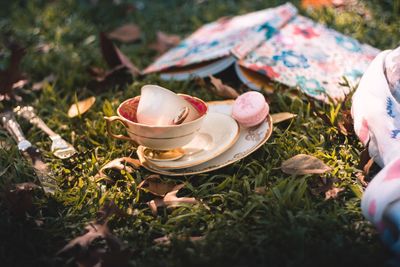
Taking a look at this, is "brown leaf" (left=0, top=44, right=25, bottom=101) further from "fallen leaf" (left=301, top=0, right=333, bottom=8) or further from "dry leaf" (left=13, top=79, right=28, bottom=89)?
"fallen leaf" (left=301, top=0, right=333, bottom=8)

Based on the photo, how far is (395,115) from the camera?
5.15 ft

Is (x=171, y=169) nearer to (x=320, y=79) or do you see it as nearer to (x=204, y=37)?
(x=320, y=79)

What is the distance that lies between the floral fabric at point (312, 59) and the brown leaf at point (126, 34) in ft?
2.86

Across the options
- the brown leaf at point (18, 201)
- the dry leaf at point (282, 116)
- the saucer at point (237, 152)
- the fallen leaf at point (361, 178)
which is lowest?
the fallen leaf at point (361, 178)

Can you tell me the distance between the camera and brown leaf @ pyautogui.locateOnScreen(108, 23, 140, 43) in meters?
2.84

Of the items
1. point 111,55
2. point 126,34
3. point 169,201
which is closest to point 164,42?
point 126,34

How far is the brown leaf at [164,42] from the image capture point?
2703 mm

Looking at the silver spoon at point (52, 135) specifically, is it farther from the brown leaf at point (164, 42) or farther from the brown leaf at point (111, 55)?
the brown leaf at point (164, 42)

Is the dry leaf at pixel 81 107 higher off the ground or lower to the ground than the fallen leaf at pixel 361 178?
higher

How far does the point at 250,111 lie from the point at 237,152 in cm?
15

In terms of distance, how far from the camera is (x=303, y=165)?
5.24 ft

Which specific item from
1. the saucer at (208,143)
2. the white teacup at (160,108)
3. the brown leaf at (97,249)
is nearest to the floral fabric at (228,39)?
the saucer at (208,143)

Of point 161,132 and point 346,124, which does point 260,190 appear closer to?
point 161,132

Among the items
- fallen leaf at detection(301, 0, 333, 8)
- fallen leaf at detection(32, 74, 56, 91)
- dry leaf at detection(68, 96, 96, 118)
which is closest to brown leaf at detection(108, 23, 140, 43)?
fallen leaf at detection(32, 74, 56, 91)
